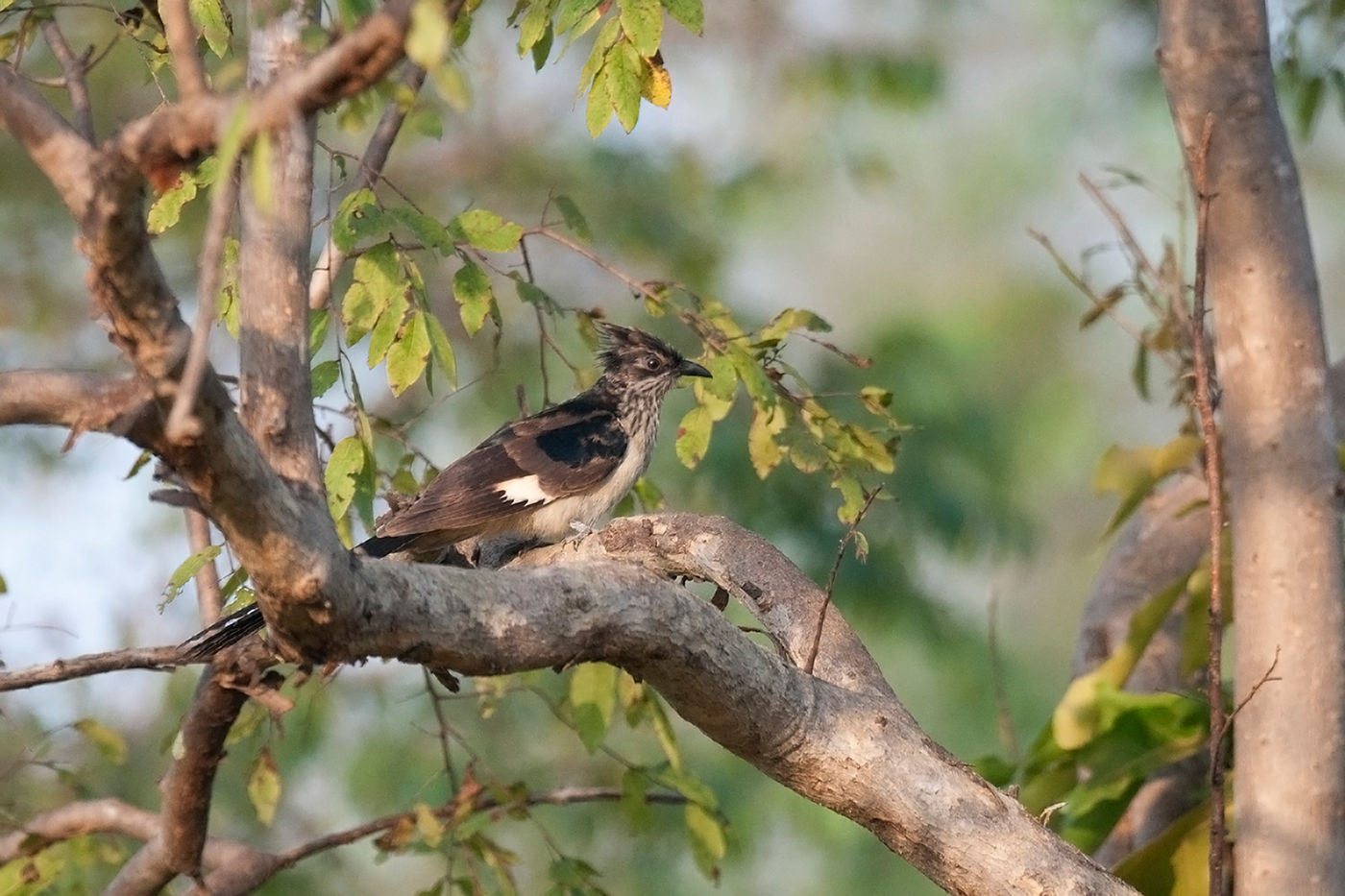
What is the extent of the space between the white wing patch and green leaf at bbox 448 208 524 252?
1593mm

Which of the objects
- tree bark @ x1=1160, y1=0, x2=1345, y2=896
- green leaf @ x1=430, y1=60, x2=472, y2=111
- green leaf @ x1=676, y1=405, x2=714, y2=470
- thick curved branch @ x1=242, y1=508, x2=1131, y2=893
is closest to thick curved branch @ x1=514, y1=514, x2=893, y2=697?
green leaf @ x1=676, y1=405, x2=714, y2=470

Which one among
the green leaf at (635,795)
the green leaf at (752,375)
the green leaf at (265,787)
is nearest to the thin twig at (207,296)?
the green leaf at (752,375)

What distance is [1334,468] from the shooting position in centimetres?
373

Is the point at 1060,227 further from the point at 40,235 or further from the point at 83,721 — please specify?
the point at 83,721

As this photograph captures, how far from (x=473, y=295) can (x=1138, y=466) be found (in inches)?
100

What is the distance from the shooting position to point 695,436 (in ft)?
11.9

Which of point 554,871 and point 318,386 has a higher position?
point 318,386

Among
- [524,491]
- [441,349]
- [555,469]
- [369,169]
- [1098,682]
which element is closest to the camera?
[441,349]

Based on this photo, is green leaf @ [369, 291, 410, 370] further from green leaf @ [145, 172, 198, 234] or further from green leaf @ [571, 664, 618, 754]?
green leaf @ [571, 664, 618, 754]

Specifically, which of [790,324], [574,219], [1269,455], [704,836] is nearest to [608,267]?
[574,219]

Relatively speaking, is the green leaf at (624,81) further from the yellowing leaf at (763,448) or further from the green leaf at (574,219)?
the yellowing leaf at (763,448)

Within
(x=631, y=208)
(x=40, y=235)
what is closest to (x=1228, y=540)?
(x=631, y=208)

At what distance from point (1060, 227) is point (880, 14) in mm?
8235

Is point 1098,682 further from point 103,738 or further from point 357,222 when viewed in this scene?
point 103,738
